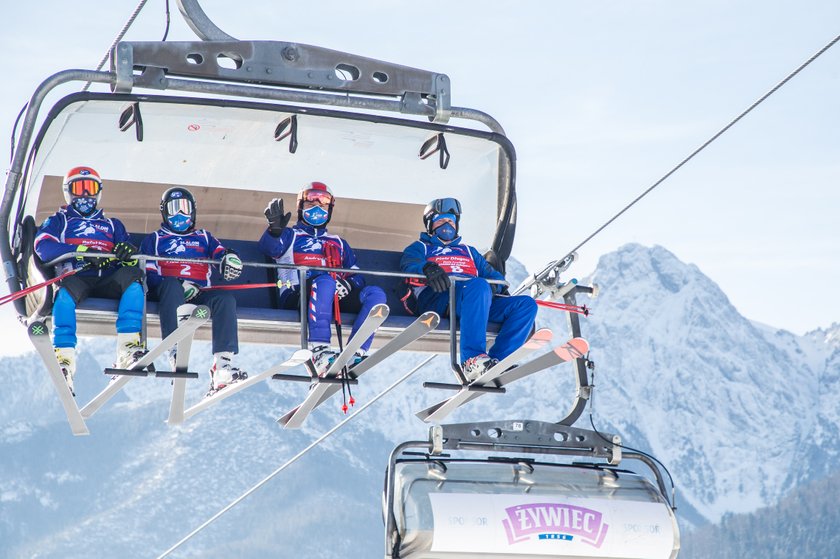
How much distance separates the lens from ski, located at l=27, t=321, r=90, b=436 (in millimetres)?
8531

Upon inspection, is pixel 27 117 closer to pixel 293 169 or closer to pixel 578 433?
pixel 293 169

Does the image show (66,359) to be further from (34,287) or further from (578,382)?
(578,382)

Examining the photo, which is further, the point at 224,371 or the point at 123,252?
the point at 224,371

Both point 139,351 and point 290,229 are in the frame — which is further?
point 290,229

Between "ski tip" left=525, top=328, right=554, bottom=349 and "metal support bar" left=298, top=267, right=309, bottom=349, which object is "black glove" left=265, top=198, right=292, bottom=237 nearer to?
"metal support bar" left=298, top=267, right=309, bottom=349

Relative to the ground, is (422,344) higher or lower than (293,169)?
lower

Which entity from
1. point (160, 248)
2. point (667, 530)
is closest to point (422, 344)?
point (160, 248)

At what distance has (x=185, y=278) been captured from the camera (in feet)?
31.7

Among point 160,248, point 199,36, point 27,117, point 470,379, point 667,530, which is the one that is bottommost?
point 667,530

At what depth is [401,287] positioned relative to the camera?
421 inches

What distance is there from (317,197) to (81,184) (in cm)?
154

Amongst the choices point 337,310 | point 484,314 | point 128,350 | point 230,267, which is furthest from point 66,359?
point 484,314

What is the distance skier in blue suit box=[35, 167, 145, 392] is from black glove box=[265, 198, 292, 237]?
3.17 ft

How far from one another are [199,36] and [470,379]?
107 inches
